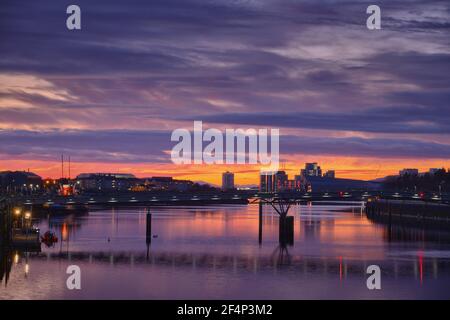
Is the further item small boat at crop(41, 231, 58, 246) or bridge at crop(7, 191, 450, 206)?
bridge at crop(7, 191, 450, 206)

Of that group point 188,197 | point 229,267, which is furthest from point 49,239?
point 229,267

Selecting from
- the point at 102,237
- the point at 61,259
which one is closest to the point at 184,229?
the point at 102,237

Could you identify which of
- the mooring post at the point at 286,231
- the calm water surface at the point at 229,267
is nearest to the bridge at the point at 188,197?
Answer: the calm water surface at the point at 229,267

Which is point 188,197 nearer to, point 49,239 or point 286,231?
point 286,231

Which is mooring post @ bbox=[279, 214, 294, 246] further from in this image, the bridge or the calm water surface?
the bridge

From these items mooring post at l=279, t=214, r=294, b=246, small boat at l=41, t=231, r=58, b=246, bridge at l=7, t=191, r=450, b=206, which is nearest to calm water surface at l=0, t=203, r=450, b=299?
small boat at l=41, t=231, r=58, b=246

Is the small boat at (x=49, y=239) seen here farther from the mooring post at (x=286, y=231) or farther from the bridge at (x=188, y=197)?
the mooring post at (x=286, y=231)

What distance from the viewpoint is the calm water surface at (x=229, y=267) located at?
73.4m

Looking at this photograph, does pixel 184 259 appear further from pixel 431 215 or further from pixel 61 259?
pixel 431 215

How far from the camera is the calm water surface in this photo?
241 ft

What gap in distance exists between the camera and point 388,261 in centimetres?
9575

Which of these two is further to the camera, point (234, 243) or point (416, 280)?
point (234, 243)
